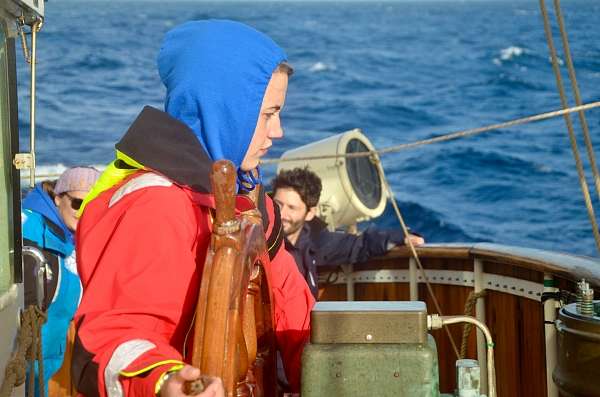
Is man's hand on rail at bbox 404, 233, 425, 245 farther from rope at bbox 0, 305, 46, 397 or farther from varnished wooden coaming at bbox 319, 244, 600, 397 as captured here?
rope at bbox 0, 305, 46, 397

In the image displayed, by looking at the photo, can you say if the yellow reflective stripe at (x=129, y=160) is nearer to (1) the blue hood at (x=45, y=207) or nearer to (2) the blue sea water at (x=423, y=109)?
(1) the blue hood at (x=45, y=207)

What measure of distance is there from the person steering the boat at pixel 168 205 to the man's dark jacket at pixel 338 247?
2.39m

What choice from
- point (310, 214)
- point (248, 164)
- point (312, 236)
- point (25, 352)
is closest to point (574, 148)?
point (312, 236)

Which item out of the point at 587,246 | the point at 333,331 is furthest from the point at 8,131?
the point at 587,246

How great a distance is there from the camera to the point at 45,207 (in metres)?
4.04

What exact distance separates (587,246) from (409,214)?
2142 millimetres

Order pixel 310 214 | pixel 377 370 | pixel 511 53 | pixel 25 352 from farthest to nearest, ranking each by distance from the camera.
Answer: pixel 511 53 < pixel 310 214 < pixel 25 352 < pixel 377 370

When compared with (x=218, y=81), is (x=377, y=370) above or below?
below

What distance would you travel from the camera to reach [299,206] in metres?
4.82

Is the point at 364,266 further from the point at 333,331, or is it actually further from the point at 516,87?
the point at 516,87

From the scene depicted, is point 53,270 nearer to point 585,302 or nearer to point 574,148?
point 574,148

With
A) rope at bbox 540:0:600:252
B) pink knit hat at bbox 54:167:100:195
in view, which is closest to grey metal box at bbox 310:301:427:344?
rope at bbox 540:0:600:252

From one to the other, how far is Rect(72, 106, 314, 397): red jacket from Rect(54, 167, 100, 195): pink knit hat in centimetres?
236

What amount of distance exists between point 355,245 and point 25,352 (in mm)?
2410
